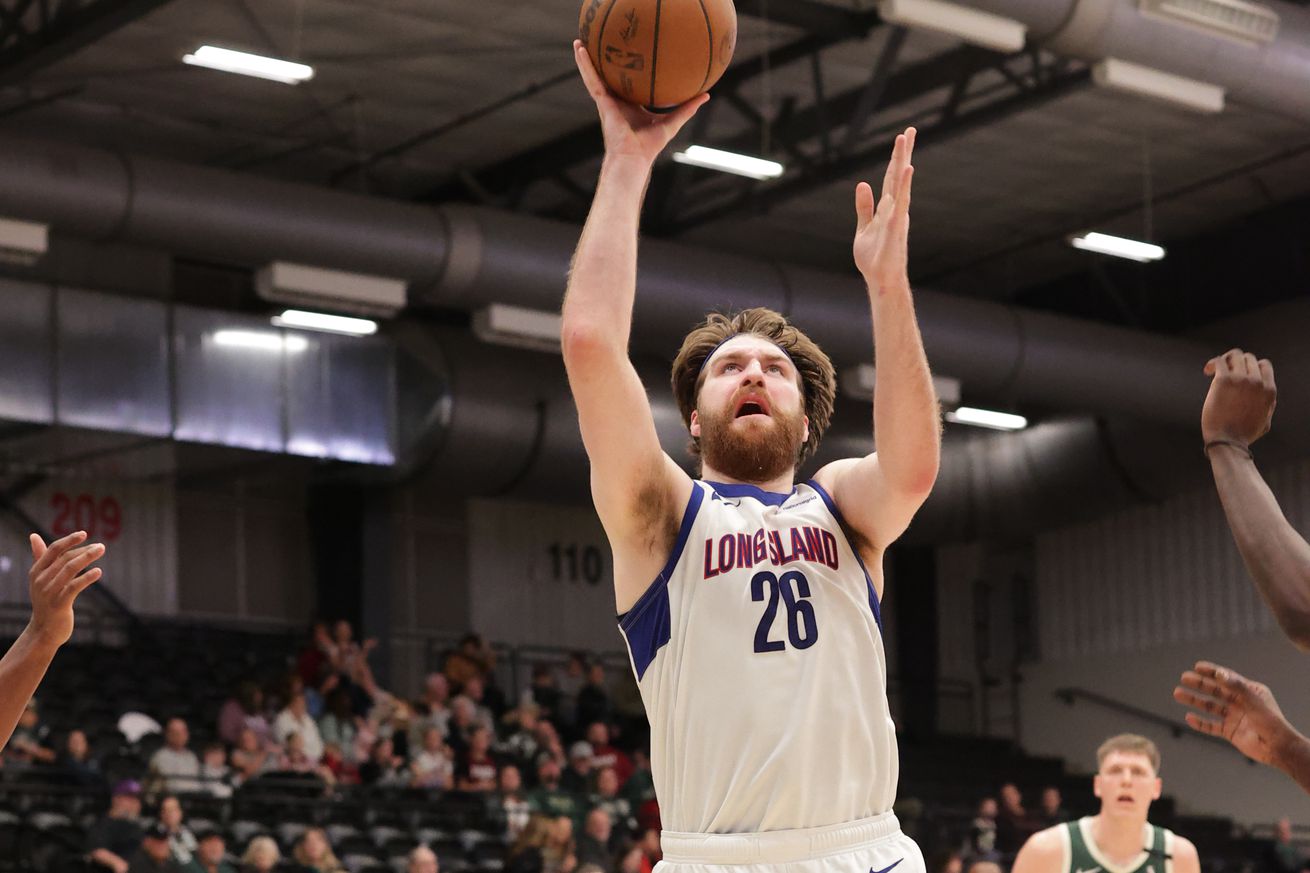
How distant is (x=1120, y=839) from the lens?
336 inches

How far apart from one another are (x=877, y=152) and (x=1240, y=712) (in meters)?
15.3

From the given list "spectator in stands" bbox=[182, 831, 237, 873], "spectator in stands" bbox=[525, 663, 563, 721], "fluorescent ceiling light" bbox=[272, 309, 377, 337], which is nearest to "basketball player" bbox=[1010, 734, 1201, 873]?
"spectator in stands" bbox=[182, 831, 237, 873]

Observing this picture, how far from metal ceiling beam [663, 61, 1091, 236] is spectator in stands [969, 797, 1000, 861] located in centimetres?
624

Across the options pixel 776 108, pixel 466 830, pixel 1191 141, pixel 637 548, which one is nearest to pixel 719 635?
pixel 637 548

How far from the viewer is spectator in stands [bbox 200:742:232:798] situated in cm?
1543

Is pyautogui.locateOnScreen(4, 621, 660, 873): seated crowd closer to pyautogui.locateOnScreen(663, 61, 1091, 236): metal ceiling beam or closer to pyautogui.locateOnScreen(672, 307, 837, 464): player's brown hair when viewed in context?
pyautogui.locateOnScreen(663, 61, 1091, 236): metal ceiling beam

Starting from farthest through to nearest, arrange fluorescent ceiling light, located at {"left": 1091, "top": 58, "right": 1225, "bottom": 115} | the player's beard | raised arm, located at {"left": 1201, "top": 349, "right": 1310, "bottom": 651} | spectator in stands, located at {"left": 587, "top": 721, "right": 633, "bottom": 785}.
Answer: spectator in stands, located at {"left": 587, "top": 721, "right": 633, "bottom": 785}, fluorescent ceiling light, located at {"left": 1091, "top": 58, "right": 1225, "bottom": 115}, the player's beard, raised arm, located at {"left": 1201, "top": 349, "right": 1310, "bottom": 651}

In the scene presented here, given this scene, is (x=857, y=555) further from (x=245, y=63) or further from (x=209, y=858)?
(x=245, y=63)

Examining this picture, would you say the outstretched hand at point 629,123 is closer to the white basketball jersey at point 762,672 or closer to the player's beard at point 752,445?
the player's beard at point 752,445

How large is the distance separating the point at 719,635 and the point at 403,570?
2127 centimetres

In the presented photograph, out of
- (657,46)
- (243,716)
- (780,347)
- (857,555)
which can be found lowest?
(243,716)

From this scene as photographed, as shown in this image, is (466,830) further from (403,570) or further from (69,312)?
(403,570)

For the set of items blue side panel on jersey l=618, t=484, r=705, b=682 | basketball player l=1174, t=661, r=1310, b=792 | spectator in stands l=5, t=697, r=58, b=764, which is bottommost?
spectator in stands l=5, t=697, r=58, b=764

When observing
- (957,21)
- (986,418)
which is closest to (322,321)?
(957,21)
